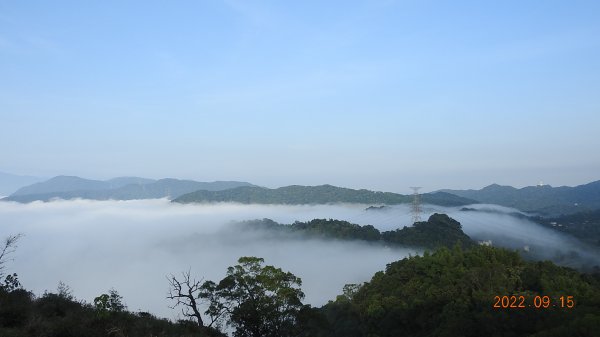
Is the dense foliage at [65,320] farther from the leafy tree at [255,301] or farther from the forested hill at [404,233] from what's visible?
the forested hill at [404,233]

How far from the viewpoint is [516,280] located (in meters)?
37.2

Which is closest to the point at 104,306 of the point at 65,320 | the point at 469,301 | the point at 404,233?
the point at 65,320

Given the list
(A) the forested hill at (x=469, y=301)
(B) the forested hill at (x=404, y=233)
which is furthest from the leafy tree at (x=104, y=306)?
(B) the forested hill at (x=404, y=233)

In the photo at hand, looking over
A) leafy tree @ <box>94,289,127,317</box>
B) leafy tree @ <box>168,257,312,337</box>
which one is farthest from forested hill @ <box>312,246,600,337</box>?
leafy tree @ <box>94,289,127,317</box>

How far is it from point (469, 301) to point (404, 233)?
81.3m

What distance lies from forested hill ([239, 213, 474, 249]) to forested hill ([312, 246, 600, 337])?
41.6 metres

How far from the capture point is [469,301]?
32750mm

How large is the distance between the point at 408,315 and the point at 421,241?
233ft

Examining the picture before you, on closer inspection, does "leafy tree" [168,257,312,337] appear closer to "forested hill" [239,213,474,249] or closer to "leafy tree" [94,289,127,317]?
"leafy tree" [94,289,127,317]

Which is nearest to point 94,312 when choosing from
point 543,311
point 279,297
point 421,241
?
point 279,297

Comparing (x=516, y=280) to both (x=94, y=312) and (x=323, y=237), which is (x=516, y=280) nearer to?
(x=94, y=312)

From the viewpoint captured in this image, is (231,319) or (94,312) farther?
(231,319)

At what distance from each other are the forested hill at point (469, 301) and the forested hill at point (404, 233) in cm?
4159

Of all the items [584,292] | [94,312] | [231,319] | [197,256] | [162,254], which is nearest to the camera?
[94,312]
